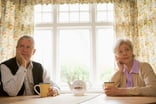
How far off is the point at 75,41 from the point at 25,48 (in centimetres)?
150

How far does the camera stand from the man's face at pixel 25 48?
2580 mm

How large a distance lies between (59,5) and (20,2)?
584mm

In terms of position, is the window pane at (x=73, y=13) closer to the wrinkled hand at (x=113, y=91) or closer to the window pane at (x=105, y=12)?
the window pane at (x=105, y=12)

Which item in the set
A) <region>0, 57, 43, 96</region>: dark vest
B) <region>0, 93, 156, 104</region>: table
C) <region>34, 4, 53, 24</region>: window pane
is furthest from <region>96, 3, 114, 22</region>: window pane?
<region>0, 93, 156, 104</region>: table

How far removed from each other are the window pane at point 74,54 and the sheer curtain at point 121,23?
0.51m

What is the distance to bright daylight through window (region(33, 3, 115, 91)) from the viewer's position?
3.87m

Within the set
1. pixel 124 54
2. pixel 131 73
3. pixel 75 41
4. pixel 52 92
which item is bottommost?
pixel 52 92

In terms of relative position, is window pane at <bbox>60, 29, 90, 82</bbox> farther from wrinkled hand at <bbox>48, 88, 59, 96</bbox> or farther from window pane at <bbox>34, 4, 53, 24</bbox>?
wrinkled hand at <bbox>48, 88, 59, 96</bbox>

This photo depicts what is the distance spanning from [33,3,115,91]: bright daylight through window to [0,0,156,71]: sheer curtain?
0.26m

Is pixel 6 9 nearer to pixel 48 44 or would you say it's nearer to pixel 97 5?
pixel 48 44

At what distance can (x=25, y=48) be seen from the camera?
259 centimetres

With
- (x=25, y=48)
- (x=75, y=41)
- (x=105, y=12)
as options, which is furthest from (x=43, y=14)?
(x=25, y=48)

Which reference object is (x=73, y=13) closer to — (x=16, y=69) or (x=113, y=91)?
(x=16, y=69)

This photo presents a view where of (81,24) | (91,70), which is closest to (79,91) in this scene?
(91,70)
